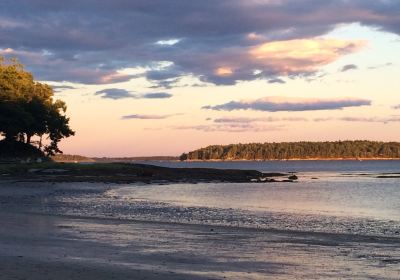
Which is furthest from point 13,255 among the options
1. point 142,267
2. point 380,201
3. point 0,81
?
point 0,81

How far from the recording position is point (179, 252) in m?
15.2

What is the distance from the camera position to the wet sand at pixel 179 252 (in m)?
12.1

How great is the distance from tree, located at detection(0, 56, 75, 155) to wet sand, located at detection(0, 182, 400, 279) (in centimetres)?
5937

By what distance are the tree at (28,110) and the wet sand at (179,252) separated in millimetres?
59370

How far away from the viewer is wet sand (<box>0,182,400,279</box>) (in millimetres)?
12133

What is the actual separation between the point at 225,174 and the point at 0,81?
3370 centimetres

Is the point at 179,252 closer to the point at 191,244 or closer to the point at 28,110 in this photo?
the point at 191,244

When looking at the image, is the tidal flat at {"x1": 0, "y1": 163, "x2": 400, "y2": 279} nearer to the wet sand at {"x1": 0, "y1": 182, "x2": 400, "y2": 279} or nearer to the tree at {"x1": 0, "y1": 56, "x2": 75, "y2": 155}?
the wet sand at {"x1": 0, "y1": 182, "x2": 400, "y2": 279}

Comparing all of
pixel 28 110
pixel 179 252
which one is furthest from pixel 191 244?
pixel 28 110

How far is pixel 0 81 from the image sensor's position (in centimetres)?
8312

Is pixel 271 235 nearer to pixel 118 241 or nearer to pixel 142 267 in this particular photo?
pixel 118 241

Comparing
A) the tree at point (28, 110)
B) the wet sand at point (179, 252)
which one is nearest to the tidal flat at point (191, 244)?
the wet sand at point (179, 252)

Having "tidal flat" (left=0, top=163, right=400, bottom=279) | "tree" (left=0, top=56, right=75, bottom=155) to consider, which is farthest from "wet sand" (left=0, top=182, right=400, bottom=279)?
"tree" (left=0, top=56, right=75, bottom=155)

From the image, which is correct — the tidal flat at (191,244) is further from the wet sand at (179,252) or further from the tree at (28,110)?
the tree at (28,110)
